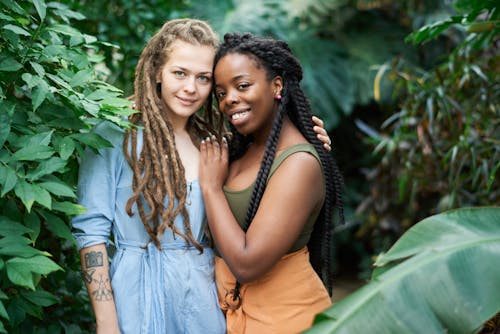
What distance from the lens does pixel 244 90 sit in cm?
244

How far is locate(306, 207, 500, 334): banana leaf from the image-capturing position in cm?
180

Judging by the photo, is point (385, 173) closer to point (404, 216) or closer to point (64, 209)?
point (404, 216)

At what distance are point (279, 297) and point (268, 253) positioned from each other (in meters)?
0.24

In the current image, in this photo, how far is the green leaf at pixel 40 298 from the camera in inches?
84.8

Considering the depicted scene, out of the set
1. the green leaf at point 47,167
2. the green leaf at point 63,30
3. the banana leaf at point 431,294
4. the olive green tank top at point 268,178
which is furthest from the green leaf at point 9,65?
the banana leaf at point 431,294

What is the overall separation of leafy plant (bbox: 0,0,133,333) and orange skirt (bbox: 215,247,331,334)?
0.72 metres

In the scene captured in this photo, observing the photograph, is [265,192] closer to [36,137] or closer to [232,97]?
[232,97]

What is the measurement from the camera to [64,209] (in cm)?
200

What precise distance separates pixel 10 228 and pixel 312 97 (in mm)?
5877

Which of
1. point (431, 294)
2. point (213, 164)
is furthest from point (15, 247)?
point (431, 294)

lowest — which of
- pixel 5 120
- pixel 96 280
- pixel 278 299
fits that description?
pixel 278 299

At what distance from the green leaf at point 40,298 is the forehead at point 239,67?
1.10 metres

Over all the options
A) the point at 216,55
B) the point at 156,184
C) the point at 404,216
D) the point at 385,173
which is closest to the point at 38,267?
the point at 156,184

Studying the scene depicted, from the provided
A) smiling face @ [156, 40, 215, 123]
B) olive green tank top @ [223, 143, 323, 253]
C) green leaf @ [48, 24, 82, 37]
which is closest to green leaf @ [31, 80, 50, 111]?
green leaf @ [48, 24, 82, 37]
